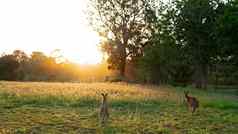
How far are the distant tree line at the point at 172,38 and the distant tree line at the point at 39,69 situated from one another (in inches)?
657

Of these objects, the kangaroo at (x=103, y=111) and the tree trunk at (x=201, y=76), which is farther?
the tree trunk at (x=201, y=76)

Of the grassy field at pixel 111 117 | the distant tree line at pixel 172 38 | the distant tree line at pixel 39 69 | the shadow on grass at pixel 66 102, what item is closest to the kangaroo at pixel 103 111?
the grassy field at pixel 111 117

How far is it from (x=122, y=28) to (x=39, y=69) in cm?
2691

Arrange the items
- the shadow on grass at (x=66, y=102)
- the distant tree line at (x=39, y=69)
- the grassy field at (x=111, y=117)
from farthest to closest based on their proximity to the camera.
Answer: the distant tree line at (x=39, y=69) < the shadow on grass at (x=66, y=102) < the grassy field at (x=111, y=117)

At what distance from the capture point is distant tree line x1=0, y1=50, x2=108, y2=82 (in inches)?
3108

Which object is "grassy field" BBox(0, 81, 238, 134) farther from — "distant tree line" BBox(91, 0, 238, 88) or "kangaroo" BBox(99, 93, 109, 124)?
"distant tree line" BBox(91, 0, 238, 88)

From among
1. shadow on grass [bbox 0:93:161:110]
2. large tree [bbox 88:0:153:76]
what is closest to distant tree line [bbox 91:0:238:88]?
large tree [bbox 88:0:153:76]

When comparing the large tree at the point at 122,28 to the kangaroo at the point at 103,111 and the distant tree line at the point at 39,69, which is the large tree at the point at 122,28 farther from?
the kangaroo at the point at 103,111

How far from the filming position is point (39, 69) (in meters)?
92.2

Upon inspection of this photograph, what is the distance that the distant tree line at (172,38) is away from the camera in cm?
6099

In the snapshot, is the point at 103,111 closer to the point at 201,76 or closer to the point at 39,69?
the point at 201,76

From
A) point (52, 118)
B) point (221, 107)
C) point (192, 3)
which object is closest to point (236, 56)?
point (192, 3)

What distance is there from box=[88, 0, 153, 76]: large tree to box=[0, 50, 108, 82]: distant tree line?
53.8 feet

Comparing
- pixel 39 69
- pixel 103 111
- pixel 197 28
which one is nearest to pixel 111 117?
pixel 103 111
